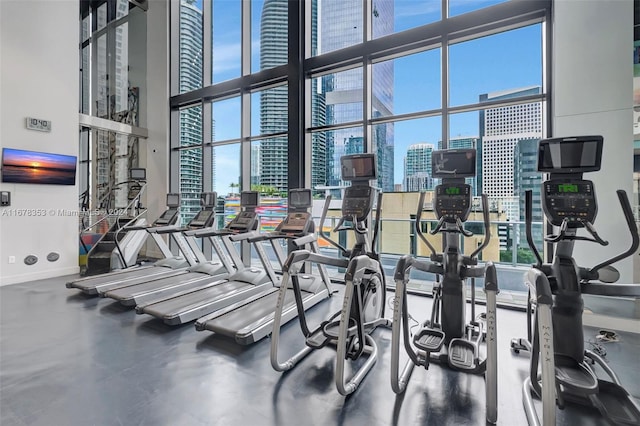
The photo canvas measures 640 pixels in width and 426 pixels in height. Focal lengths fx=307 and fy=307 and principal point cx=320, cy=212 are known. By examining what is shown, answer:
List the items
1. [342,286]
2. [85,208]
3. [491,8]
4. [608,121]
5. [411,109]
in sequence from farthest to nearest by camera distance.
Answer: [85,208]
[342,286]
[411,109]
[491,8]
[608,121]

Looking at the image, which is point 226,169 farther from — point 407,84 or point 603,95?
point 603,95

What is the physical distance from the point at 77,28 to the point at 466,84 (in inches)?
307

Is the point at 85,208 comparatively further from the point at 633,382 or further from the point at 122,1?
the point at 633,382

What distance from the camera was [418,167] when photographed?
5066 mm

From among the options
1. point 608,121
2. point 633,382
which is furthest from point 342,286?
point 608,121

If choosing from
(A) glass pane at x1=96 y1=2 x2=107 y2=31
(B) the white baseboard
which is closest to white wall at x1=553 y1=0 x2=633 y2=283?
(B) the white baseboard

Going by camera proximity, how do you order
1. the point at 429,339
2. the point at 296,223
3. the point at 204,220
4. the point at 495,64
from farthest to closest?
the point at 204,220 → the point at 495,64 → the point at 296,223 → the point at 429,339

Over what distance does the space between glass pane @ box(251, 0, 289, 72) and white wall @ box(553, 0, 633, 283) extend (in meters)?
4.76

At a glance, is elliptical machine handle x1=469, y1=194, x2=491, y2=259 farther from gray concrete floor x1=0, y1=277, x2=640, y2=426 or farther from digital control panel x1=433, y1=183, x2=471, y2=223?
gray concrete floor x1=0, y1=277, x2=640, y2=426

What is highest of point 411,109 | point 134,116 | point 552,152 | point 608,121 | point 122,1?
point 122,1

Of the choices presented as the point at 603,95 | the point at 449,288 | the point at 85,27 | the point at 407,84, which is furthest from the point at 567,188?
the point at 85,27

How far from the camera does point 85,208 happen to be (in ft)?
24.4

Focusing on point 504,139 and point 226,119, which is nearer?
point 504,139

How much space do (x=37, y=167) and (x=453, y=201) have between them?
7254mm
